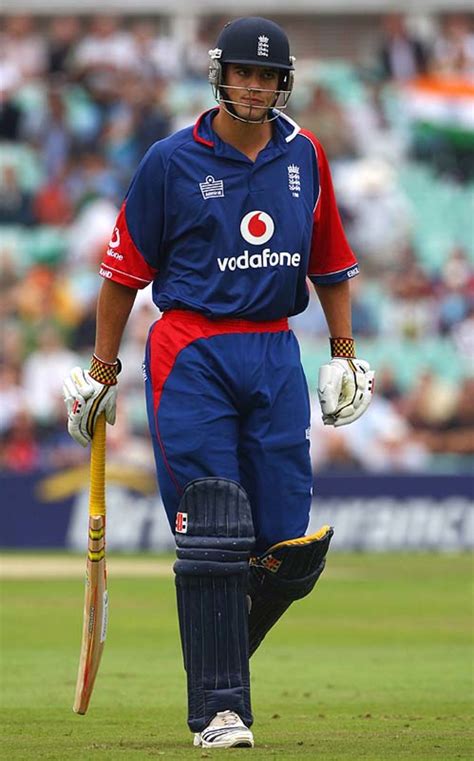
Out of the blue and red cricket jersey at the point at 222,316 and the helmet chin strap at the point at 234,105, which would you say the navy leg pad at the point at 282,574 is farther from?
the helmet chin strap at the point at 234,105

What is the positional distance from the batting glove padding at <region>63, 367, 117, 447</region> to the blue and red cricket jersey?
0.66 feet

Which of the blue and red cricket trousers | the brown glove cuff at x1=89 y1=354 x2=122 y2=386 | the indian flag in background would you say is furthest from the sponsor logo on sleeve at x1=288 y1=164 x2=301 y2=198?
the indian flag in background

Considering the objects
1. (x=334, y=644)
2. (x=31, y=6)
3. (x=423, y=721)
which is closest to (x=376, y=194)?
(x=31, y=6)

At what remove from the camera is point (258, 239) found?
5.33 m

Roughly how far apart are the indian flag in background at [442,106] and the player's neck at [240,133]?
659 inches

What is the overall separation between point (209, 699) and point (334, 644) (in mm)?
4617

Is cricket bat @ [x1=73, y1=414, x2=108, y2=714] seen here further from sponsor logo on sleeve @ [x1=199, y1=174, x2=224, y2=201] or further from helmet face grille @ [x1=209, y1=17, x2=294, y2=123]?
helmet face grille @ [x1=209, y1=17, x2=294, y2=123]

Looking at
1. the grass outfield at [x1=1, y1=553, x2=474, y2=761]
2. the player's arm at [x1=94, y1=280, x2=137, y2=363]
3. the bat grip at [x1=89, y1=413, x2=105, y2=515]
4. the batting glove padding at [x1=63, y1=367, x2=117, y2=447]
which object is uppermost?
the player's arm at [x1=94, y1=280, x2=137, y2=363]

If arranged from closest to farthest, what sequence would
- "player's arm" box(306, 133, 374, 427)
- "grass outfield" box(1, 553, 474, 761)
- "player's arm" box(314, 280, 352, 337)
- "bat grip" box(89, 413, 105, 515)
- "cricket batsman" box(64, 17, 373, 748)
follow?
"cricket batsman" box(64, 17, 373, 748), "grass outfield" box(1, 553, 474, 761), "bat grip" box(89, 413, 105, 515), "player's arm" box(306, 133, 374, 427), "player's arm" box(314, 280, 352, 337)

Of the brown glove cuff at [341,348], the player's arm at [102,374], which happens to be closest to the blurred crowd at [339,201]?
the brown glove cuff at [341,348]

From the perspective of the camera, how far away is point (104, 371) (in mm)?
5500

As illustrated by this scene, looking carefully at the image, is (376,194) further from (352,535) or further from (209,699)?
(209,699)

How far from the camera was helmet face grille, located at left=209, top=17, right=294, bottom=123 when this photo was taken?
17.4 ft

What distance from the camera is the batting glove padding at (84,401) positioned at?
5.50 m
